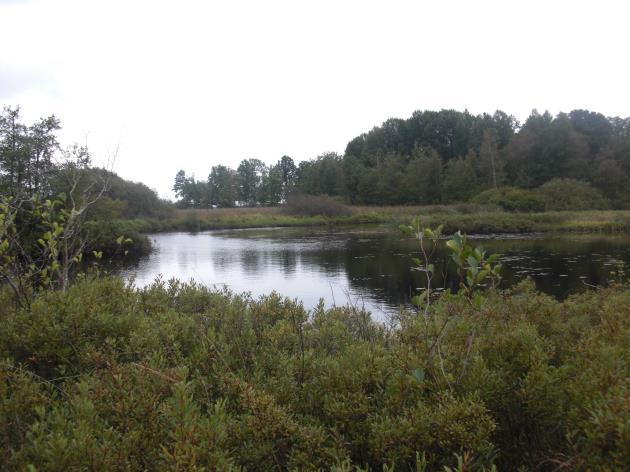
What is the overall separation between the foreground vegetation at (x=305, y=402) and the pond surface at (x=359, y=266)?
20.1ft

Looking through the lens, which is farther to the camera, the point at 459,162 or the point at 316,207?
the point at 459,162

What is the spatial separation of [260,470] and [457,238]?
159 cm

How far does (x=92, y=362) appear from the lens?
3035mm

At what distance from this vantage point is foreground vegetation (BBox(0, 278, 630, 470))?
1.97 m

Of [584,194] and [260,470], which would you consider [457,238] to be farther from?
[584,194]

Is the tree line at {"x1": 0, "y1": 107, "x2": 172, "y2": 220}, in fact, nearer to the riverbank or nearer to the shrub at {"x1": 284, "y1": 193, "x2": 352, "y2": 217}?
the riverbank

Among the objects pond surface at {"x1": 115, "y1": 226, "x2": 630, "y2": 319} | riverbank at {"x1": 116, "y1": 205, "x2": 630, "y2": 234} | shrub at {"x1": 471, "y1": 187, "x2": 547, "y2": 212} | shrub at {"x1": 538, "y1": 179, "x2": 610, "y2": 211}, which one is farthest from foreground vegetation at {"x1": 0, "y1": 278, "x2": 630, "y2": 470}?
shrub at {"x1": 538, "y1": 179, "x2": 610, "y2": 211}

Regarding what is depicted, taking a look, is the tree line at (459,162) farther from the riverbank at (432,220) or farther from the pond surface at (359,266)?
the pond surface at (359,266)

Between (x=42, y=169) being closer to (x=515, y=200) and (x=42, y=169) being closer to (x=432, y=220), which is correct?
(x=432, y=220)

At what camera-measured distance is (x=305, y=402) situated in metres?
2.75

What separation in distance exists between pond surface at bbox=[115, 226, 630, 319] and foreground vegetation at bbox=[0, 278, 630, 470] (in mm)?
6141

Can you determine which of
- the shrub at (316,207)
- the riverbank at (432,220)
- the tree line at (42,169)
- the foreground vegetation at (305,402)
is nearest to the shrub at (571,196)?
the riverbank at (432,220)

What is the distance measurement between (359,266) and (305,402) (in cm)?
1750

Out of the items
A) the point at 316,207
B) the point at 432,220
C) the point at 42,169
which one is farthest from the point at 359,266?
the point at 316,207
